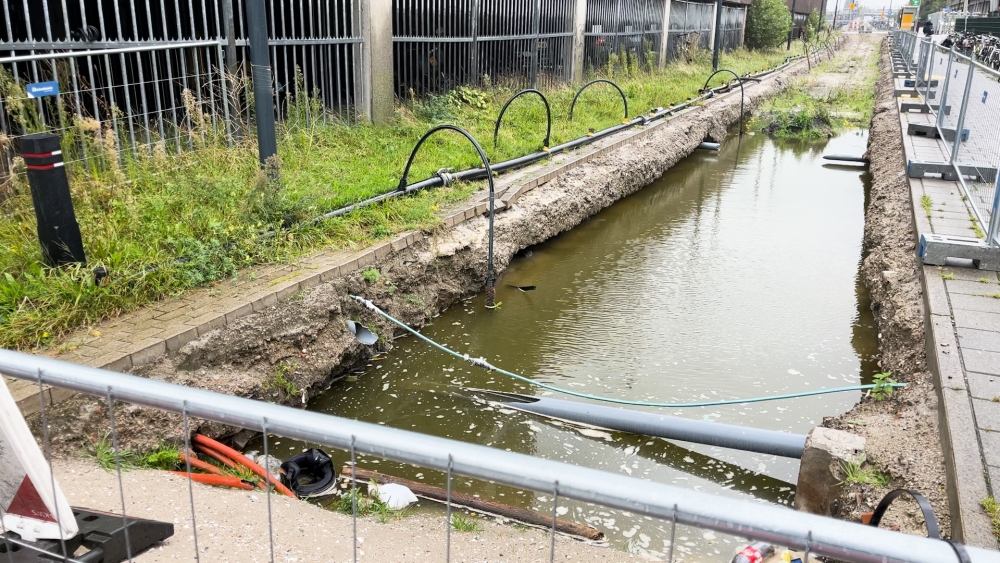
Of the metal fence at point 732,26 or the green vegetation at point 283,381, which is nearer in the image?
the green vegetation at point 283,381

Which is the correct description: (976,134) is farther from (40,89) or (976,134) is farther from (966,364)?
(40,89)

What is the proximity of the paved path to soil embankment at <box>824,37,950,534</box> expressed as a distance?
11 cm

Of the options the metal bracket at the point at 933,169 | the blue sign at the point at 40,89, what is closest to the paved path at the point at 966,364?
the metal bracket at the point at 933,169

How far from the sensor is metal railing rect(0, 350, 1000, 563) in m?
1.35

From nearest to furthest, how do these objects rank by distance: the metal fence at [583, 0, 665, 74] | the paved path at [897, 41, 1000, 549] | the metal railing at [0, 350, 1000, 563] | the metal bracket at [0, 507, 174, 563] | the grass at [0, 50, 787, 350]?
the metal railing at [0, 350, 1000, 563] → the metal bracket at [0, 507, 174, 563] → the paved path at [897, 41, 1000, 549] → the grass at [0, 50, 787, 350] → the metal fence at [583, 0, 665, 74]

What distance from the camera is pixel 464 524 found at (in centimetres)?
347

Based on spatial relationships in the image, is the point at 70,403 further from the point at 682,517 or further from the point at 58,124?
the point at 58,124

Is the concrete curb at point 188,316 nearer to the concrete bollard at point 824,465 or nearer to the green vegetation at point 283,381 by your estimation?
the green vegetation at point 283,381

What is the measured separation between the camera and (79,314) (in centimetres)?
434

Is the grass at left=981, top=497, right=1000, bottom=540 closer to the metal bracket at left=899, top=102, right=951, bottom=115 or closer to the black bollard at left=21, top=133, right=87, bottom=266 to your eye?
the black bollard at left=21, top=133, right=87, bottom=266

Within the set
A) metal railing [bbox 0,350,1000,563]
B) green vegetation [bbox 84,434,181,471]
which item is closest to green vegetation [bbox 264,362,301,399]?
green vegetation [bbox 84,434,181,471]

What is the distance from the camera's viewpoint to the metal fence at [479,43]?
1141cm

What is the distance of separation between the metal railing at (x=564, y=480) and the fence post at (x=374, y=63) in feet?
29.4

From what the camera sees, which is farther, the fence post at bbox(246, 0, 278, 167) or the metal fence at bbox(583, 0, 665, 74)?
the metal fence at bbox(583, 0, 665, 74)
